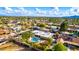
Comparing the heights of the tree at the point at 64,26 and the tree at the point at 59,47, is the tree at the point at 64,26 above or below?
above

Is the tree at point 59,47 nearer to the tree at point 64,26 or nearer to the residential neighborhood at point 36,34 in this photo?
the residential neighborhood at point 36,34

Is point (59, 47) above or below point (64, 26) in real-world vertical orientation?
below

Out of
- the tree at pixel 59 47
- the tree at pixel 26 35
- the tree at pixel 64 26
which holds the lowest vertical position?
the tree at pixel 59 47

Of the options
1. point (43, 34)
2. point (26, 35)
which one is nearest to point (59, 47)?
point (43, 34)

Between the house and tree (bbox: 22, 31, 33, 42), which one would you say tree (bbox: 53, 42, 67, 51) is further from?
tree (bbox: 22, 31, 33, 42)

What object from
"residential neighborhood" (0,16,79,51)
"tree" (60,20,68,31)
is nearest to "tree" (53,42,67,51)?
"residential neighborhood" (0,16,79,51)

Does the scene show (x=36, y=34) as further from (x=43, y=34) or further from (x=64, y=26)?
(x=64, y=26)

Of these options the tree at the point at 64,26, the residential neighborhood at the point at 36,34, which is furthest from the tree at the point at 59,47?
the tree at the point at 64,26
